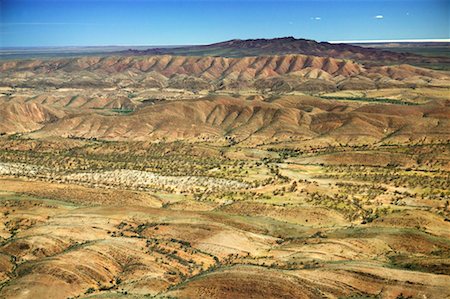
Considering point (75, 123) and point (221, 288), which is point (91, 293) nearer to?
point (221, 288)

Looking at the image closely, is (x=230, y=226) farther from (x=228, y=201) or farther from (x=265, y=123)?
(x=265, y=123)

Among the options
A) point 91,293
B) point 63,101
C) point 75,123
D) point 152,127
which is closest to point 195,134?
point 152,127

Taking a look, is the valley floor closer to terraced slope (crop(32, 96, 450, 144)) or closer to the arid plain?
the arid plain

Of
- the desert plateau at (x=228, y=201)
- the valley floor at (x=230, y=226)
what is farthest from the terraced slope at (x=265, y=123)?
the valley floor at (x=230, y=226)

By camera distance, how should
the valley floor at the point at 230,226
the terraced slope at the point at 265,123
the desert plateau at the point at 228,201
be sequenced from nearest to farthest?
the valley floor at the point at 230,226 < the desert plateau at the point at 228,201 < the terraced slope at the point at 265,123

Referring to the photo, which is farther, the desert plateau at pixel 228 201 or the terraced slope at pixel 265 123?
the terraced slope at pixel 265 123

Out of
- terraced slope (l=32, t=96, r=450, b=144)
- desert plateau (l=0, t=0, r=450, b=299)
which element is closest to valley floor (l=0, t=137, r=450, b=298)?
desert plateau (l=0, t=0, r=450, b=299)

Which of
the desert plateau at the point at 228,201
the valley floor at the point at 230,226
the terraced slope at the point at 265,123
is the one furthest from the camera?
the terraced slope at the point at 265,123

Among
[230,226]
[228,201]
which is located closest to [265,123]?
[228,201]

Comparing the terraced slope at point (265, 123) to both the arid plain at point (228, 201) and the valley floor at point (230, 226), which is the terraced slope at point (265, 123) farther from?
the valley floor at point (230, 226)
